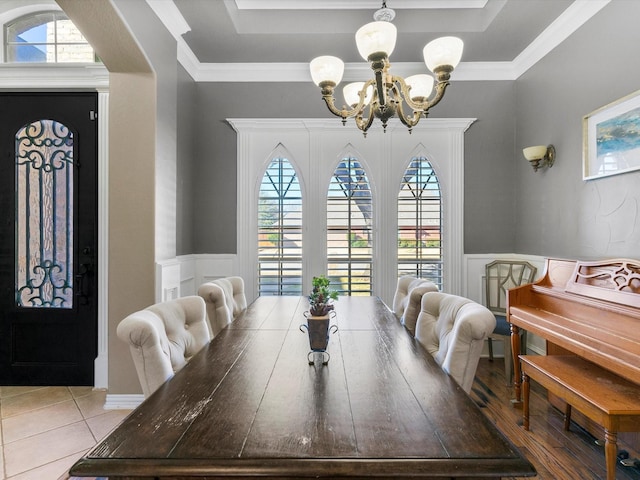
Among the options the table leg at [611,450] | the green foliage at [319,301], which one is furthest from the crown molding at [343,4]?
the table leg at [611,450]

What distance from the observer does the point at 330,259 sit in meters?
3.77

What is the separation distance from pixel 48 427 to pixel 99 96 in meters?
2.53

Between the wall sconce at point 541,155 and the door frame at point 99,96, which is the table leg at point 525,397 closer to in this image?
the wall sconce at point 541,155

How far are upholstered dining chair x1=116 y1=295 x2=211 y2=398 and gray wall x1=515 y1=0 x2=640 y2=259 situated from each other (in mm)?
2697

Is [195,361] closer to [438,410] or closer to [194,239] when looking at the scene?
[438,410]

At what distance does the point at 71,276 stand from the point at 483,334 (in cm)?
318

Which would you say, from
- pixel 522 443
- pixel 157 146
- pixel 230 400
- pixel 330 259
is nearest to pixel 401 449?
pixel 230 400

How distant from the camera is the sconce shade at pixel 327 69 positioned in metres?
2.04

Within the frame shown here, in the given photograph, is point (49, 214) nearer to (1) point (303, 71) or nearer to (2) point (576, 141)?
(1) point (303, 71)

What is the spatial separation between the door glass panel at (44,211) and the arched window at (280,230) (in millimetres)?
1679

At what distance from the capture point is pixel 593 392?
1.79 meters

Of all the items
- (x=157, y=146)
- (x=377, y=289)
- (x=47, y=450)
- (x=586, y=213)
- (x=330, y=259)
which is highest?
(x=157, y=146)

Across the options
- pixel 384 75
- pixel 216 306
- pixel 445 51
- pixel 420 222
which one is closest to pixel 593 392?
pixel 445 51

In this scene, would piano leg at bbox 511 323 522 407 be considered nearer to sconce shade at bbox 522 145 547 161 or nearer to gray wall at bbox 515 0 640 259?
gray wall at bbox 515 0 640 259
